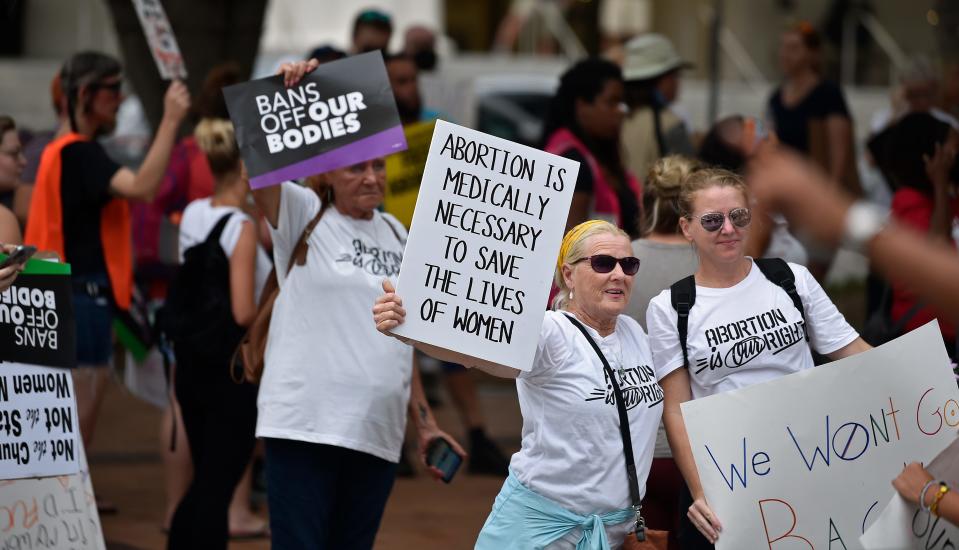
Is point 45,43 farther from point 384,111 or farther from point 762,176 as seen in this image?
point 762,176

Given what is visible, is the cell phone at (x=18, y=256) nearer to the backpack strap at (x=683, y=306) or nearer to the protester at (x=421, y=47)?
the backpack strap at (x=683, y=306)

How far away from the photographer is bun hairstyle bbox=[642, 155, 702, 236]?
5527 millimetres

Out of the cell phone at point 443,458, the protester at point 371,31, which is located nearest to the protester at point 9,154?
the cell phone at point 443,458

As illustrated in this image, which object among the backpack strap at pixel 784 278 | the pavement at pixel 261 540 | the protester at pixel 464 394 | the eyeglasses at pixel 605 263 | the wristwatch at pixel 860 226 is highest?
the wristwatch at pixel 860 226

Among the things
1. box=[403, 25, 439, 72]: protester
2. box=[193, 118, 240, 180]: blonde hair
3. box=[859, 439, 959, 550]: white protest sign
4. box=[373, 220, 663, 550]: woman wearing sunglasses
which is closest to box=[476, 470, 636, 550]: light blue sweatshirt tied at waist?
box=[373, 220, 663, 550]: woman wearing sunglasses

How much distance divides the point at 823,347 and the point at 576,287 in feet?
2.72

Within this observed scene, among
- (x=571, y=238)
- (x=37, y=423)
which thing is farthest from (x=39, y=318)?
(x=571, y=238)

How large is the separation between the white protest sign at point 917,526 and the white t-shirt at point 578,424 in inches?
32.5

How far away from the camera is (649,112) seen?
8828mm

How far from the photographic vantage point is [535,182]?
179 inches

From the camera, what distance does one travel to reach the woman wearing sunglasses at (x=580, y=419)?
4.46 metres

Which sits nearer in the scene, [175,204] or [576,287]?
[576,287]

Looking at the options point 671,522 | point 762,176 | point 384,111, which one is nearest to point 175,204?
point 384,111

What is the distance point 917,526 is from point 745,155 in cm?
273
